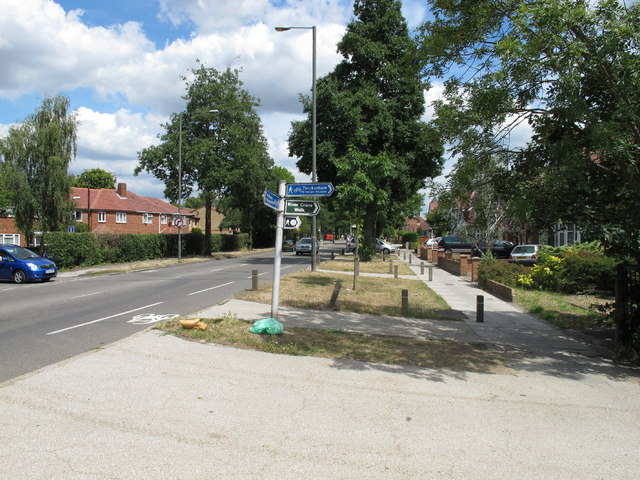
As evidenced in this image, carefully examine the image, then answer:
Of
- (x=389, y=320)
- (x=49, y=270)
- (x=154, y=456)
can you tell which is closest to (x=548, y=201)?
(x=389, y=320)

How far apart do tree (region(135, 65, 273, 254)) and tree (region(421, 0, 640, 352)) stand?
→ 28455 millimetres

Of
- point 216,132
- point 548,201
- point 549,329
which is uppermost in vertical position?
point 216,132

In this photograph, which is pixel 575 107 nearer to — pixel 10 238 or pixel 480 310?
Result: pixel 480 310

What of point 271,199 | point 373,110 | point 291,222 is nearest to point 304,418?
point 291,222

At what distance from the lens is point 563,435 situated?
454 cm

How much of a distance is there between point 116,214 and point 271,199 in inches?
1974

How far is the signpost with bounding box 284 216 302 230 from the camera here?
8508 millimetres

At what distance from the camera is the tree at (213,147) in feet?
115

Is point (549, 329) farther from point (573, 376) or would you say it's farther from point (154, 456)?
point (154, 456)

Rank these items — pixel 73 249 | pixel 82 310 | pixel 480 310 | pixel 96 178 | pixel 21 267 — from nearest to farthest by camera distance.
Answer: pixel 480 310, pixel 82 310, pixel 21 267, pixel 73 249, pixel 96 178

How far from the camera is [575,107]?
277 inches

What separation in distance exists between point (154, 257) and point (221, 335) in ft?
90.5

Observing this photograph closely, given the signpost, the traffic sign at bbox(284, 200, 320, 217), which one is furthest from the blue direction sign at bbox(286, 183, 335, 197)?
the signpost

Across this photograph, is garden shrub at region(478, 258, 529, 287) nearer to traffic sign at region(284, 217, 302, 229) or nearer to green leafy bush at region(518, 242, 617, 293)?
green leafy bush at region(518, 242, 617, 293)
